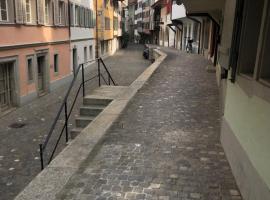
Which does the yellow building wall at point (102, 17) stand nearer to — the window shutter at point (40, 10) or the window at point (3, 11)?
the window shutter at point (40, 10)

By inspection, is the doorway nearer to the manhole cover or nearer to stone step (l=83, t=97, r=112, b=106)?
the manhole cover

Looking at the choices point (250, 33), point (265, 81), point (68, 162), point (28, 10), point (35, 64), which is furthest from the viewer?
point (35, 64)

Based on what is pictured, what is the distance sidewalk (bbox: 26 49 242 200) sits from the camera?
402cm

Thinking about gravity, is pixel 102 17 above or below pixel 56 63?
above

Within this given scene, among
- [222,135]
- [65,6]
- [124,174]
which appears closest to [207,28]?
[65,6]

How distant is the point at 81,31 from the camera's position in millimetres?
23969

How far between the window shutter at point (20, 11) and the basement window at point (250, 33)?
423 inches

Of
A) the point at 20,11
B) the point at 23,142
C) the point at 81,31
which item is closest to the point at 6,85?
the point at 20,11

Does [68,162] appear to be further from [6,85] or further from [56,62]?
[56,62]

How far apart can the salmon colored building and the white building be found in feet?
5.55

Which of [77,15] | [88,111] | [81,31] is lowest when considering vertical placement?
[88,111]

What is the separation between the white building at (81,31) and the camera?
857 inches

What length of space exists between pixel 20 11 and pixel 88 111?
687 cm

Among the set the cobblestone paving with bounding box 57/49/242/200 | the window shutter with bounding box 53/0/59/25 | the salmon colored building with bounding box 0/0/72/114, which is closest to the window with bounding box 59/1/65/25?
the salmon colored building with bounding box 0/0/72/114
